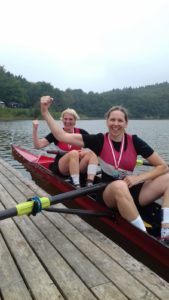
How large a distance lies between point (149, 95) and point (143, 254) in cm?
10821

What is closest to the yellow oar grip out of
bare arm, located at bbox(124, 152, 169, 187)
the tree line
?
bare arm, located at bbox(124, 152, 169, 187)

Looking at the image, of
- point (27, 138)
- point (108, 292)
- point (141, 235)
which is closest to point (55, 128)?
point (141, 235)

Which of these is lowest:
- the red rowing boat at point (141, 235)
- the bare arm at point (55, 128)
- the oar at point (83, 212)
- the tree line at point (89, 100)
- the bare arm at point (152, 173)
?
the red rowing boat at point (141, 235)

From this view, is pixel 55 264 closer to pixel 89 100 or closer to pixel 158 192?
pixel 158 192

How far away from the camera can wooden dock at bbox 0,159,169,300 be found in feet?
9.57

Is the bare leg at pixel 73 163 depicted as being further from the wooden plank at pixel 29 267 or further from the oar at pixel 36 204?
the wooden plank at pixel 29 267

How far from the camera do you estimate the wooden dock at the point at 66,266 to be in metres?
2.92

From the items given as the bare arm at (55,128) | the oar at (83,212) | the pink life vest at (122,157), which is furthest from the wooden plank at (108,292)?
the bare arm at (55,128)

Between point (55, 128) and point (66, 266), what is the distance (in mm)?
1804

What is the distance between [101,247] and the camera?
382cm

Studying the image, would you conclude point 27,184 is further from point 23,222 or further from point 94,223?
point 23,222

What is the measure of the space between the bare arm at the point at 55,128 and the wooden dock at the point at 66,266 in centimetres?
118

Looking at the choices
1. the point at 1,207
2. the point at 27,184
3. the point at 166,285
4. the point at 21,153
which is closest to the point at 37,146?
the point at 27,184

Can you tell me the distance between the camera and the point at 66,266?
133 inches
